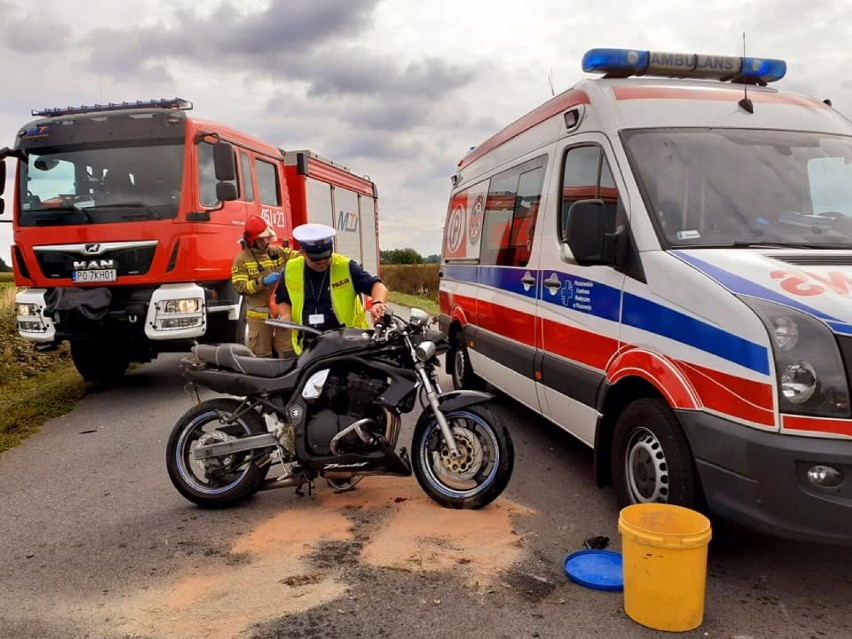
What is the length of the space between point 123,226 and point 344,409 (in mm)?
4561

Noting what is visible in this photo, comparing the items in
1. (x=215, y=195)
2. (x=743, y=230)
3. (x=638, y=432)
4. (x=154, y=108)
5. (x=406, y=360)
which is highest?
(x=154, y=108)

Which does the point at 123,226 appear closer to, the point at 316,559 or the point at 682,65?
the point at 316,559

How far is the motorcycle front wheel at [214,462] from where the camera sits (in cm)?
476

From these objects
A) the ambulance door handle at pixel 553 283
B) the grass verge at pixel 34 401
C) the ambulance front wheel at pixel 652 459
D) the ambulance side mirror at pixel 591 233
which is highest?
the ambulance side mirror at pixel 591 233

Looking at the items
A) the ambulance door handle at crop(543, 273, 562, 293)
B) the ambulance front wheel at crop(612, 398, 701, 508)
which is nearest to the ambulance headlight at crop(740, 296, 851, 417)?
the ambulance front wheel at crop(612, 398, 701, 508)

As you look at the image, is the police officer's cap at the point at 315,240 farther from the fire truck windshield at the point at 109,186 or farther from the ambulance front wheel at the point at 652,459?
the fire truck windshield at the point at 109,186

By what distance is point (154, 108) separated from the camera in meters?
8.31

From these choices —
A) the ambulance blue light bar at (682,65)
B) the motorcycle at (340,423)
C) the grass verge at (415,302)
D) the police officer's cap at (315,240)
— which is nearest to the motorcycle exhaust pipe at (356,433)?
the motorcycle at (340,423)

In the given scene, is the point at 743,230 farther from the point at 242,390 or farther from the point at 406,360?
the point at 242,390

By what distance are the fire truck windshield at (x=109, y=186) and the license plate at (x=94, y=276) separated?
54cm

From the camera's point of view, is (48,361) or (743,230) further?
(48,361)

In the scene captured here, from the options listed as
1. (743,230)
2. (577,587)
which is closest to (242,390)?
(577,587)

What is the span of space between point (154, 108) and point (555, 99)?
16.5 ft

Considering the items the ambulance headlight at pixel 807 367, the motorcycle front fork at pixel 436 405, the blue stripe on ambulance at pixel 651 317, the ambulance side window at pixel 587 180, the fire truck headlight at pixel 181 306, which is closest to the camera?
the ambulance headlight at pixel 807 367
